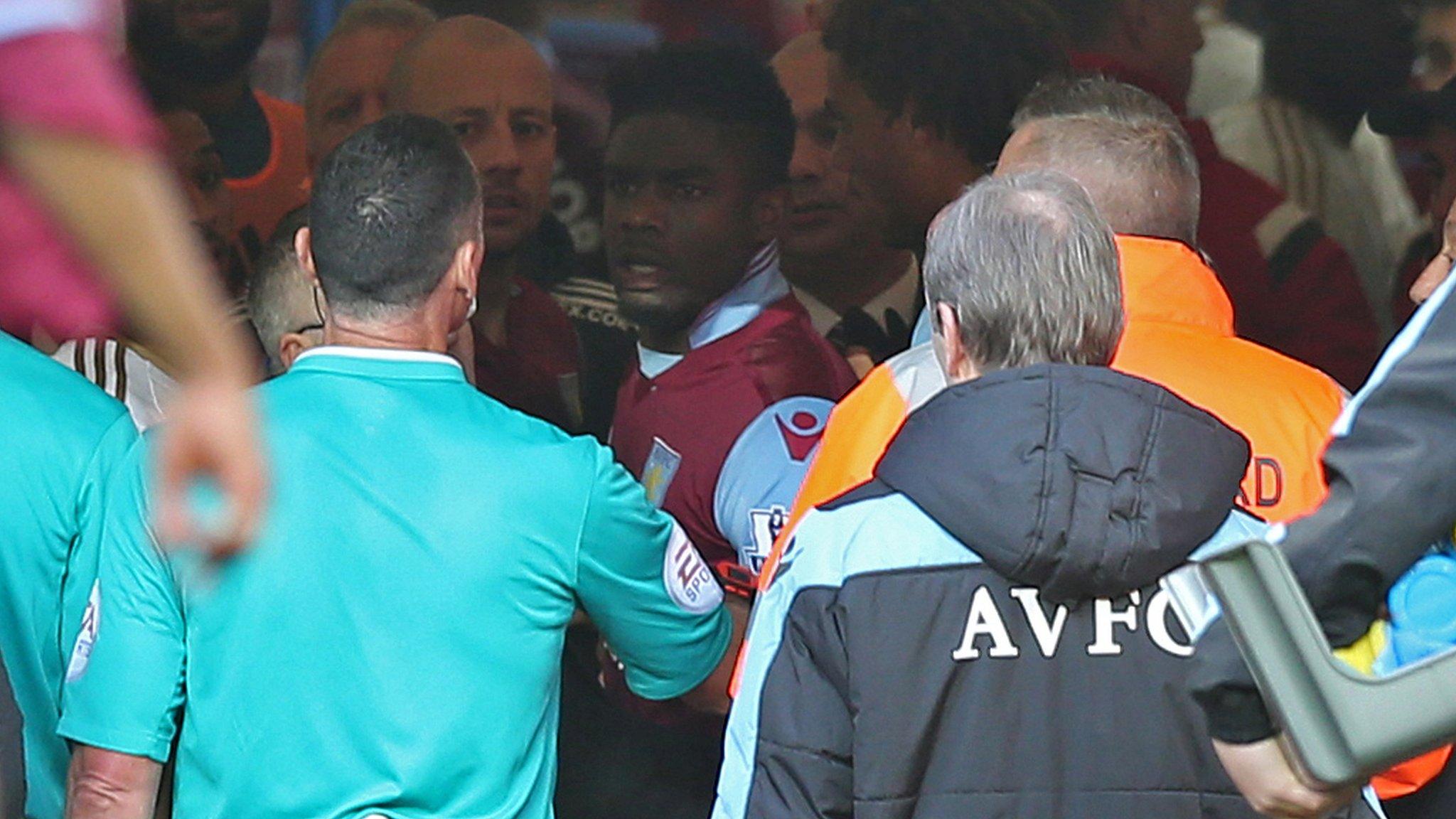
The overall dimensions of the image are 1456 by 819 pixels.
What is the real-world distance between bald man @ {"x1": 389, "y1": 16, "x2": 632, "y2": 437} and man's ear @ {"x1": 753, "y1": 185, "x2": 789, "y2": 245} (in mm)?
292

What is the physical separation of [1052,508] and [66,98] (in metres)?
1.16

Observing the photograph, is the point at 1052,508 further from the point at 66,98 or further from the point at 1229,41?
the point at 1229,41

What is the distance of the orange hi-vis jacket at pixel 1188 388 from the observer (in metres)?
2.25

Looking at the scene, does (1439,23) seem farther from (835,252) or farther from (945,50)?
(835,252)

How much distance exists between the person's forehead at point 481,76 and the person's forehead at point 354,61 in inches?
2.8

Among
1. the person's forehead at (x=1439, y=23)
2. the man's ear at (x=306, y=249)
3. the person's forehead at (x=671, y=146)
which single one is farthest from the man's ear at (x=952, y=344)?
the person's forehead at (x=1439, y=23)

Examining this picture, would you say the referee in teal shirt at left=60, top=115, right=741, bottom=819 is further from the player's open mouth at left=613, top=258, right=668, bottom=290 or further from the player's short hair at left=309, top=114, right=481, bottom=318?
the player's open mouth at left=613, top=258, right=668, bottom=290

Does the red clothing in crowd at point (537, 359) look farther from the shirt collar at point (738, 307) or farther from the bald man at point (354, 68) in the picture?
the bald man at point (354, 68)

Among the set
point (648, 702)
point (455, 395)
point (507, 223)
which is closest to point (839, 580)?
point (455, 395)

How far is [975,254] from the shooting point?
2029mm

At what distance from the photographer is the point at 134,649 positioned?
2270mm

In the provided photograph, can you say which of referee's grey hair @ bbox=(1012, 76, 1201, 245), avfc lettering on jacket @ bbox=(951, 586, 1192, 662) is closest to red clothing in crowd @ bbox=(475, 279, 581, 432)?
referee's grey hair @ bbox=(1012, 76, 1201, 245)

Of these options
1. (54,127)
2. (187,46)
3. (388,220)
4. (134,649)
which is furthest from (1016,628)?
(187,46)

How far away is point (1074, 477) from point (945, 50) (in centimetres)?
174
